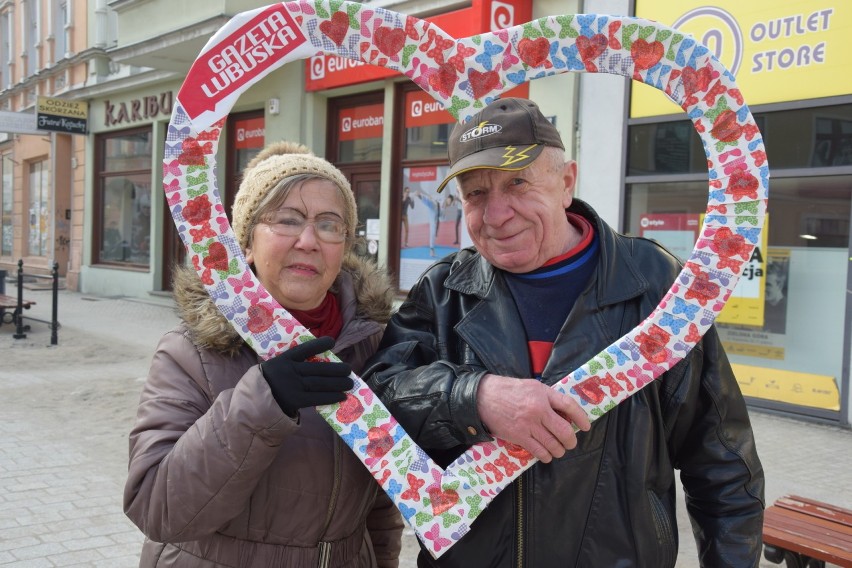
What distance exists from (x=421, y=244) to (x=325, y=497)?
835 cm

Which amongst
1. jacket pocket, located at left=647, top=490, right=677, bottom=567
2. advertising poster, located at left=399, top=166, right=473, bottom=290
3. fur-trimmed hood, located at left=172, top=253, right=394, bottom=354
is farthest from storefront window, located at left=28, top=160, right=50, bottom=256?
jacket pocket, located at left=647, top=490, right=677, bottom=567

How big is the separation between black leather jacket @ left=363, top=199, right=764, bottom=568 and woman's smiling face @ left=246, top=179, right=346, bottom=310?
9.2 inches

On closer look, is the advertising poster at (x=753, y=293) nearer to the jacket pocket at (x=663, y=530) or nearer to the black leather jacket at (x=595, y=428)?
the black leather jacket at (x=595, y=428)

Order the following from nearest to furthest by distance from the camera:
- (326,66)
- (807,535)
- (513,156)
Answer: (513,156) → (807,535) → (326,66)

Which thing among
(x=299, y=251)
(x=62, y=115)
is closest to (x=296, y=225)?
(x=299, y=251)

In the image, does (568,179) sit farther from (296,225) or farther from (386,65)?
(296,225)

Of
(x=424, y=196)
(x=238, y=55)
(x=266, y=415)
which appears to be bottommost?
(x=266, y=415)

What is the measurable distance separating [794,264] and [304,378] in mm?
6179

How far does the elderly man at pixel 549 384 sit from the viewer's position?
64.9 inches

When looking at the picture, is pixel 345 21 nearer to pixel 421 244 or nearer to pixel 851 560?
pixel 851 560

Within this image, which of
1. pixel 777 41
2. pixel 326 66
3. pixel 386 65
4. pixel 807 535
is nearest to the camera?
pixel 386 65

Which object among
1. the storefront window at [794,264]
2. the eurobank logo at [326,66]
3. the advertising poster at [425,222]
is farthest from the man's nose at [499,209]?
the eurobank logo at [326,66]

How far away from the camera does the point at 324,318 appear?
6.39ft

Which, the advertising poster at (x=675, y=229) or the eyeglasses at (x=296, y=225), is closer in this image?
the eyeglasses at (x=296, y=225)
